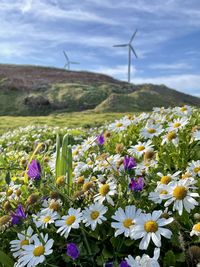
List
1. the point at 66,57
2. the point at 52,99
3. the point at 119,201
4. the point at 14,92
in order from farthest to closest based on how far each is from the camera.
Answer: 1. the point at 66,57
2. the point at 14,92
3. the point at 52,99
4. the point at 119,201

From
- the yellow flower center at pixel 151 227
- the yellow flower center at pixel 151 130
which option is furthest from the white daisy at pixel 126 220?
the yellow flower center at pixel 151 130

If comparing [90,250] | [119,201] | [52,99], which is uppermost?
[119,201]

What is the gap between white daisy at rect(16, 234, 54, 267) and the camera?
2.59 metres

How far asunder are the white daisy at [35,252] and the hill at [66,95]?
27.6m

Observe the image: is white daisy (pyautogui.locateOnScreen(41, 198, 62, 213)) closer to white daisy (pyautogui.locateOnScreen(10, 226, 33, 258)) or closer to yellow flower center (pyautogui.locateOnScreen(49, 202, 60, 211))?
yellow flower center (pyautogui.locateOnScreen(49, 202, 60, 211))

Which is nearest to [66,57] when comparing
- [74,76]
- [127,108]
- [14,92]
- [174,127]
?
[74,76]

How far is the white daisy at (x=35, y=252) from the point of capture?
102 inches

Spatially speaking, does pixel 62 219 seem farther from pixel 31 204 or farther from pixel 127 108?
pixel 127 108

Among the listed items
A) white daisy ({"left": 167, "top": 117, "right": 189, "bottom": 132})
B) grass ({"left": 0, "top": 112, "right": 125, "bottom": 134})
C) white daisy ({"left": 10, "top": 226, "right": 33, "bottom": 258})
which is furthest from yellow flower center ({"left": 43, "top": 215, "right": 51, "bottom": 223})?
grass ({"left": 0, "top": 112, "right": 125, "bottom": 134})

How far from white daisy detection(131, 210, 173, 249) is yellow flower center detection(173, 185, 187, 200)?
0.79 ft

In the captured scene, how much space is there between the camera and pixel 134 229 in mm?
2494

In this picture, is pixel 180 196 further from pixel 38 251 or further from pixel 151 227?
pixel 38 251

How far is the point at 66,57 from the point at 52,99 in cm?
2269

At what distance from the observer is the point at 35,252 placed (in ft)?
8.74
